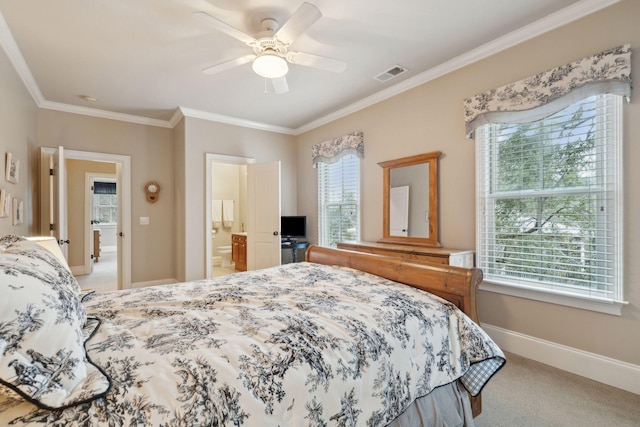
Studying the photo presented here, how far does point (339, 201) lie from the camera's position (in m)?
4.56

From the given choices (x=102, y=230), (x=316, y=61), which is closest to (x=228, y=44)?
(x=316, y=61)

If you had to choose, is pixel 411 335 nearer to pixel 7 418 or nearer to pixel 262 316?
pixel 262 316

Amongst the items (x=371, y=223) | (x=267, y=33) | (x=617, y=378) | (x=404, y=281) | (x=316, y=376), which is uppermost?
(x=267, y=33)

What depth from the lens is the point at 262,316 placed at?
1.36 metres

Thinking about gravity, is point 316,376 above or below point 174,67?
below

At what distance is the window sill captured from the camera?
84.2 inches

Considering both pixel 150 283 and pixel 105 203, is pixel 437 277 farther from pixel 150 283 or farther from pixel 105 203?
pixel 105 203

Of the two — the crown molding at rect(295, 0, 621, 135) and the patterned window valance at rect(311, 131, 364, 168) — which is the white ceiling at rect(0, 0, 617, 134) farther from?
the patterned window valance at rect(311, 131, 364, 168)

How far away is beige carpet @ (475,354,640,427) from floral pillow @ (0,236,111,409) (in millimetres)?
1975

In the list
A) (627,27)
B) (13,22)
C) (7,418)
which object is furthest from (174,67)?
(627,27)

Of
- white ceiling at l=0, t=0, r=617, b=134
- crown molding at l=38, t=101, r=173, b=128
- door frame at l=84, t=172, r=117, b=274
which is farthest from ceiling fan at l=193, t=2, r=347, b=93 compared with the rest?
door frame at l=84, t=172, r=117, b=274

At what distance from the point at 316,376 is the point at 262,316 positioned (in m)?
0.41

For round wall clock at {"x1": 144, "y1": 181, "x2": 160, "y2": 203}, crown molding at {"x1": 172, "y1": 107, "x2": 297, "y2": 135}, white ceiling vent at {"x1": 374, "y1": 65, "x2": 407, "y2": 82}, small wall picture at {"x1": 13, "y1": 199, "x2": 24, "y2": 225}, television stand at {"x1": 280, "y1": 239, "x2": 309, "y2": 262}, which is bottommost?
television stand at {"x1": 280, "y1": 239, "x2": 309, "y2": 262}

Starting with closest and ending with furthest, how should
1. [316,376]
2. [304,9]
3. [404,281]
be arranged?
[316,376]
[304,9]
[404,281]
